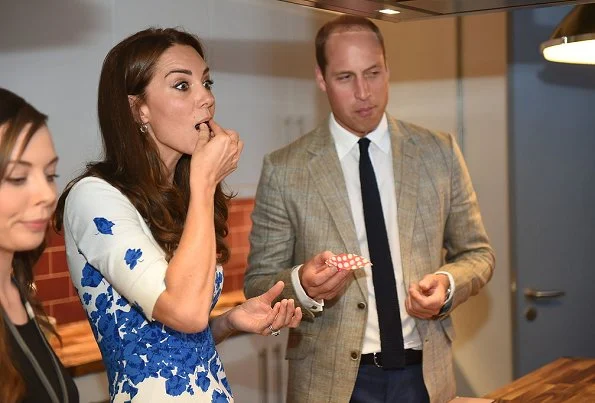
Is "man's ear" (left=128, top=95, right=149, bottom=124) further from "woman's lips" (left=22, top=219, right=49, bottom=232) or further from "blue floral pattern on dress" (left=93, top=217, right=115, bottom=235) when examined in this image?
"woman's lips" (left=22, top=219, right=49, bottom=232)

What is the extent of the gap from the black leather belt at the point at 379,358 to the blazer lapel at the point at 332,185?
0.18 meters

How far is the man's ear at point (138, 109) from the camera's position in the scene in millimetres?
2098

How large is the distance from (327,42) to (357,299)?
786mm

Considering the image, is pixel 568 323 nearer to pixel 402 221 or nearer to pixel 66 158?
pixel 402 221

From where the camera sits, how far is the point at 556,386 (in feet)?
9.41

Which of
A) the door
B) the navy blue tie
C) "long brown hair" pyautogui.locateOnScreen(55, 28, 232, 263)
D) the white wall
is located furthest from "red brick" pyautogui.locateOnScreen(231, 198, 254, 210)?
"long brown hair" pyautogui.locateOnScreen(55, 28, 232, 263)

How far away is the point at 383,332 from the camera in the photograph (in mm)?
2723

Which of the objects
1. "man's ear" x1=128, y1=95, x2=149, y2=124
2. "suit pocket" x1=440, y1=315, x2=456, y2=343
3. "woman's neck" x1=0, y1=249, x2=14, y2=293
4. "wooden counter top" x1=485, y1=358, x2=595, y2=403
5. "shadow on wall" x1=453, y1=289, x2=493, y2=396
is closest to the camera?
"woman's neck" x1=0, y1=249, x2=14, y2=293

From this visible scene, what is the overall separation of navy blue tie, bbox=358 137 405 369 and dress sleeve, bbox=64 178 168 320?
3.17 ft

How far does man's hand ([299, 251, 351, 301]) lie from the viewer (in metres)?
2.48

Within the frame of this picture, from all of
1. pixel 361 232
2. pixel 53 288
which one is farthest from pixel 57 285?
pixel 361 232

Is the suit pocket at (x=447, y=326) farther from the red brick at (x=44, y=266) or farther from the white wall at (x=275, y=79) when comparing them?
the red brick at (x=44, y=266)

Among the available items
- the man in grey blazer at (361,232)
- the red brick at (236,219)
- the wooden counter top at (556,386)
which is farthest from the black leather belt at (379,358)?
the red brick at (236,219)

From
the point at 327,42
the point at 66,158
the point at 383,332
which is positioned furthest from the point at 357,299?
the point at 66,158
